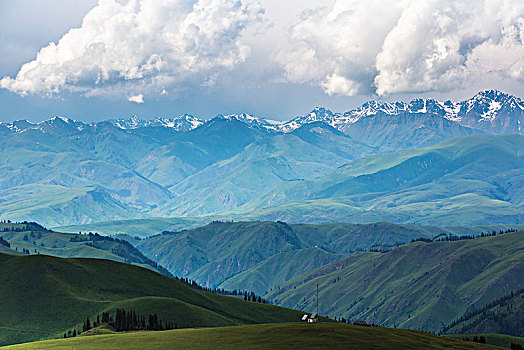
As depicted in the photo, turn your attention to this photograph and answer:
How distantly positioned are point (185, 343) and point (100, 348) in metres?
21.5

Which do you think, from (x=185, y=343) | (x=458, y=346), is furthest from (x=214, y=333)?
(x=458, y=346)

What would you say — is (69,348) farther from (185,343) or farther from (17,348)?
(185,343)

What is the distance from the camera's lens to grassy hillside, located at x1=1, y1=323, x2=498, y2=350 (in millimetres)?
165250

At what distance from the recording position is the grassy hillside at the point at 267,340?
16525cm

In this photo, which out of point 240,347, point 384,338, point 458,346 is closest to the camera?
point 240,347

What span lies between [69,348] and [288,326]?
193 feet

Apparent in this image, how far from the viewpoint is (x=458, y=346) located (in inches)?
7456

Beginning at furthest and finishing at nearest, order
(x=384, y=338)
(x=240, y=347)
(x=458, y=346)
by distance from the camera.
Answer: (x=458, y=346), (x=384, y=338), (x=240, y=347)

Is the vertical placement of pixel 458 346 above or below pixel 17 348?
below

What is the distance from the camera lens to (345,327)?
186000 mm

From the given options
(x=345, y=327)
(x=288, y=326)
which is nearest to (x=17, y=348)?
(x=288, y=326)

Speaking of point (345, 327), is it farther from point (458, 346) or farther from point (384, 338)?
point (458, 346)

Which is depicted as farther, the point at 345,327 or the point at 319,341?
the point at 345,327

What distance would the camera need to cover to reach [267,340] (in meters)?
170
